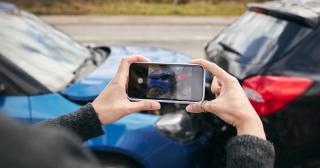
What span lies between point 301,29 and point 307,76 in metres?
0.32

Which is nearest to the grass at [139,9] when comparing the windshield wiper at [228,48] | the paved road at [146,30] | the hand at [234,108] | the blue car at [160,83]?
the paved road at [146,30]

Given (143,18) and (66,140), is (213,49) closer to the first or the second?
(66,140)

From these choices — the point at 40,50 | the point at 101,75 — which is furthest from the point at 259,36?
the point at 40,50

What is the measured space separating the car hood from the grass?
15.3 m

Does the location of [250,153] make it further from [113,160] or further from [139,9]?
[139,9]

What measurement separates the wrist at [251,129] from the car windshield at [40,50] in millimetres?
1921

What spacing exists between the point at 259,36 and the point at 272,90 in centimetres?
60

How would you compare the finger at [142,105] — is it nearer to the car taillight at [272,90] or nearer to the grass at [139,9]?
the car taillight at [272,90]

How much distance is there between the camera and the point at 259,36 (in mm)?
3416

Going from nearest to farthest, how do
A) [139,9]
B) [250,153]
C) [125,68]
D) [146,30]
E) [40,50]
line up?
[250,153] < [125,68] < [40,50] < [146,30] < [139,9]

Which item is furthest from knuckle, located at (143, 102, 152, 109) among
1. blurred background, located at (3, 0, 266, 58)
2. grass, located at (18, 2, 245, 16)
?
grass, located at (18, 2, 245, 16)

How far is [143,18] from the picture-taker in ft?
59.4

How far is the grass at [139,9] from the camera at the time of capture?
19750 mm

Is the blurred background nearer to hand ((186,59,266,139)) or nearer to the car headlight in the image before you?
the car headlight
